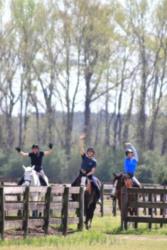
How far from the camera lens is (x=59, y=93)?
71.3 meters

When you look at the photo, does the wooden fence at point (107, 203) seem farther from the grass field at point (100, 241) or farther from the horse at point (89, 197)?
the grass field at point (100, 241)

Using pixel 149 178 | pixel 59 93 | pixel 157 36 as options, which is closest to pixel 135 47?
pixel 157 36

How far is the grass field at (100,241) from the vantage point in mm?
16281

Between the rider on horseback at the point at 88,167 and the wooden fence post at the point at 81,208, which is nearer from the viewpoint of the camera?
the wooden fence post at the point at 81,208

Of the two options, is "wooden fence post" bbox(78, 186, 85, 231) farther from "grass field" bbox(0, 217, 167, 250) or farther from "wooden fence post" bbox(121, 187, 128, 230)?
"wooden fence post" bbox(121, 187, 128, 230)

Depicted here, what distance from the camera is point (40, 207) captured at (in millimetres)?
19047

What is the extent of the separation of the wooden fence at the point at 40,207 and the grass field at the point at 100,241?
0.54 metres

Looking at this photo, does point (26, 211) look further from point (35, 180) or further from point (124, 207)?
point (35, 180)

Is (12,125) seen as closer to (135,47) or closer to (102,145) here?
(102,145)

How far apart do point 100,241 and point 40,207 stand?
191cm

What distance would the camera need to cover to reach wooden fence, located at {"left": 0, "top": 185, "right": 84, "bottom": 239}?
17.6 metres

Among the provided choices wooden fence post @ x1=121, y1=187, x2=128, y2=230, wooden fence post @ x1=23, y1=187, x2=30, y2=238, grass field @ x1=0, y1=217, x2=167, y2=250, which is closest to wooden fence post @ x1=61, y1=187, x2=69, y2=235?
grass field @ x1=0, y1=217, x2=167, y2=250

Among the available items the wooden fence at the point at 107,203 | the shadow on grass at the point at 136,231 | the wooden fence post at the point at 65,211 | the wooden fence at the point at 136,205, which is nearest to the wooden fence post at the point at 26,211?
the wooden fence post at the point at 65,211

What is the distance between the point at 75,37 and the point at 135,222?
155ft
